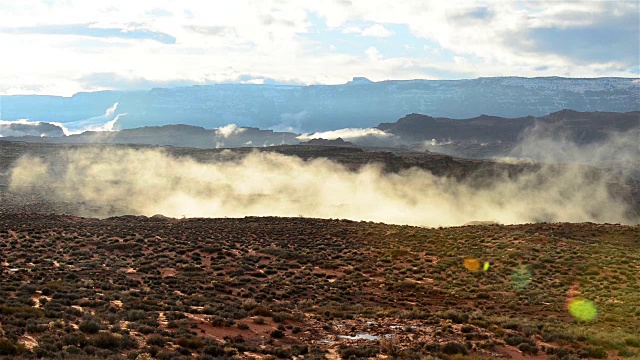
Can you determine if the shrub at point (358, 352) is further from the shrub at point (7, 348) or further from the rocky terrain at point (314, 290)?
the shrub at point (7, 348)

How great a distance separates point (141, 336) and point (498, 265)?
101ft

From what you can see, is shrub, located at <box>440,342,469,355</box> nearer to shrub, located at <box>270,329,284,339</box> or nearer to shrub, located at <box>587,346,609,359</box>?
shrub, located at <box>587,346,609,359</box>

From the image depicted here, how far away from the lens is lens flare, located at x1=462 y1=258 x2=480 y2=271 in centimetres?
4200

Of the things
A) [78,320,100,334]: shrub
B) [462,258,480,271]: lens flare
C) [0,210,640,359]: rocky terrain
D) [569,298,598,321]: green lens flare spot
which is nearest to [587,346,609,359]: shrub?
[0,210,640,359]: rocky terrain

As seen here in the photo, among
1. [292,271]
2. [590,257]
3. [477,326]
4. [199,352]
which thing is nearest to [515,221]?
[590,257]

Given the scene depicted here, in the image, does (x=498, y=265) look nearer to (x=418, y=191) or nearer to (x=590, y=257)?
→ (x=590, y=257)

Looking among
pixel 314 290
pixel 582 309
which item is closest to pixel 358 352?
pixel 314 290

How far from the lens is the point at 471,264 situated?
1697 inches

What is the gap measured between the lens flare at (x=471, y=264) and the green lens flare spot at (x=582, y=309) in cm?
917

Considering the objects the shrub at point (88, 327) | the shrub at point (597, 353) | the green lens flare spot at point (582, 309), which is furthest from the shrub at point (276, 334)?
the green lens flare spot at point (582, 309)

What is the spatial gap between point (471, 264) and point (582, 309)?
39.1ft

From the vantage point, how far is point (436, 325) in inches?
1003

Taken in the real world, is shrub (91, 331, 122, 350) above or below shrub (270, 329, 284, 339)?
above

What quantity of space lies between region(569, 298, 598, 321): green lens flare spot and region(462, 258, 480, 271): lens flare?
9169 millimetres
